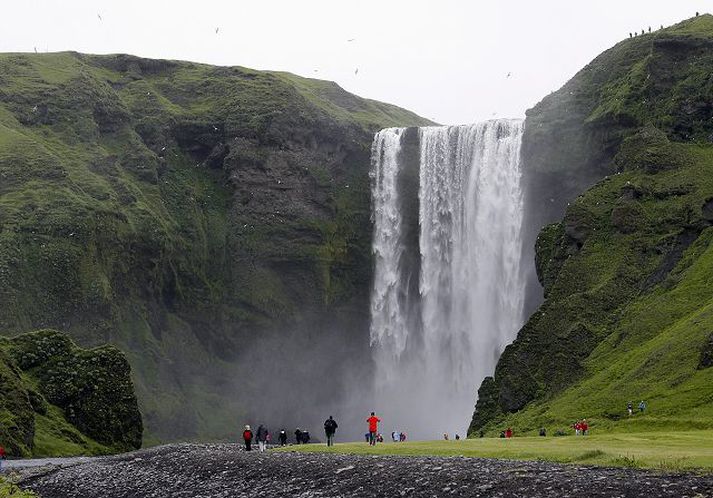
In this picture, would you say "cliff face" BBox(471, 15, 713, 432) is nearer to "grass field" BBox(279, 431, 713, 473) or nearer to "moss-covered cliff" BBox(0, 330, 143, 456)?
"grass field" BBox(279, 431, 713, 473)

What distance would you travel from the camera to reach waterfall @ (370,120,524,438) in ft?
384

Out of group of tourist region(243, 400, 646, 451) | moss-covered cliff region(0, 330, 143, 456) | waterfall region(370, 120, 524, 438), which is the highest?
waterfall region(370, 120, 524, 438)

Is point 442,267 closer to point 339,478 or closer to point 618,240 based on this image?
point 618,240

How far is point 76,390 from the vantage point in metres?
95.4

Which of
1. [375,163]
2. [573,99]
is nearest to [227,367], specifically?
[375,163]

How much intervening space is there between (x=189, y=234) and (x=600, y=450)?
109 m

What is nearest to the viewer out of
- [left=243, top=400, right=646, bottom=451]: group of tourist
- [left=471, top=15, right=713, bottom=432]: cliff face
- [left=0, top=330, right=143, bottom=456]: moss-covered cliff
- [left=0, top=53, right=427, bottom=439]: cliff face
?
[left=243, top=400, right=646, bottom=451]: group of tourist

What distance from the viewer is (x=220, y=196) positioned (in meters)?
147

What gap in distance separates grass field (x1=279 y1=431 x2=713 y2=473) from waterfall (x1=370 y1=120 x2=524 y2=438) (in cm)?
6412

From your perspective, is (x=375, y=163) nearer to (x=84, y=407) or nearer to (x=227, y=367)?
(x=227, y=367)

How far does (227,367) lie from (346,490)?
102 metres

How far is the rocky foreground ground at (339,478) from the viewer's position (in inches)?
1169

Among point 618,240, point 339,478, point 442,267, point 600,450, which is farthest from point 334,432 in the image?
point 442,267

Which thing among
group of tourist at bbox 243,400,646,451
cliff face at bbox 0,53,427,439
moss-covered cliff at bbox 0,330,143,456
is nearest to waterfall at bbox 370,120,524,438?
cliff face at bbox 0,53,427,439
